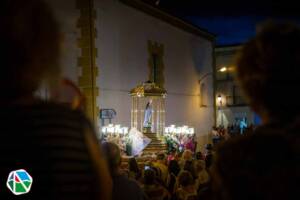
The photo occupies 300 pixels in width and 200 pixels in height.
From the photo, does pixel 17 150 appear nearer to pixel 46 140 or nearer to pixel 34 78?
pixel 46 140

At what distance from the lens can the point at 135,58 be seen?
2283cm

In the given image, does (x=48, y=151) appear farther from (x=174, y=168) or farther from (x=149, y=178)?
(x=174, y=168)

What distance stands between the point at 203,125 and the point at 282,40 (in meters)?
28.5

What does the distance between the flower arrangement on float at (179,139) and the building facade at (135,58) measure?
1500 mm

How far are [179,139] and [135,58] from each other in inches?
168

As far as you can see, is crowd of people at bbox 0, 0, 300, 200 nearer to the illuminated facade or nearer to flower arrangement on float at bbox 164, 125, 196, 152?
flower arrangement on float at bbox 164, 125, 196, 152

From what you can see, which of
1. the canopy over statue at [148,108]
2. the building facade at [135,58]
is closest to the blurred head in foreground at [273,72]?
the building facade at [135,58]

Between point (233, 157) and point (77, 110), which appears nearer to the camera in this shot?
point (77, 110)

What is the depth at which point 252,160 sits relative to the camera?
177 cm

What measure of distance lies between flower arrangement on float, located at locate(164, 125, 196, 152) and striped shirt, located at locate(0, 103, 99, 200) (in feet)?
66.0

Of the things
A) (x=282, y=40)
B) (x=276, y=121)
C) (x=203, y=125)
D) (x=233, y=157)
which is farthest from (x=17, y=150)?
(x=203, y=125)

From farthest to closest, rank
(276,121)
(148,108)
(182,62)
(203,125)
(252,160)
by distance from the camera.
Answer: (203,125)
(182,62)
(148,108)
(276,121)
(252,160)

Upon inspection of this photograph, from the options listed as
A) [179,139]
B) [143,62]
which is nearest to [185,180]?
[179,139]

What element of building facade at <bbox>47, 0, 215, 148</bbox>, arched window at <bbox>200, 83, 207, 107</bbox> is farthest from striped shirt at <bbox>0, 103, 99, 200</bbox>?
arched window at <bbox>200, 83, 207, 107</bbox>
